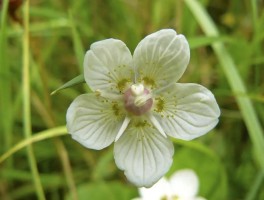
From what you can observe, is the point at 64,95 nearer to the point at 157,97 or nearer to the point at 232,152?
the point at 232,152

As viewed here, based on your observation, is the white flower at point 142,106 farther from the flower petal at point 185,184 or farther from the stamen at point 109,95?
the flower petal at point 185,184

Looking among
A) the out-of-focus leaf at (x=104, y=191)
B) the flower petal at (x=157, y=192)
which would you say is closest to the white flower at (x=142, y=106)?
the flower petal at (x=157, y=192)

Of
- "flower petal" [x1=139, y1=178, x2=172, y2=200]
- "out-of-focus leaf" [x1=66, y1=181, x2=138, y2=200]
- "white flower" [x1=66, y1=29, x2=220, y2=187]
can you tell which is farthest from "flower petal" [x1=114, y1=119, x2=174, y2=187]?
"out-of-focus leaf" [x1=66, y1=181, x2=138, y2=200]

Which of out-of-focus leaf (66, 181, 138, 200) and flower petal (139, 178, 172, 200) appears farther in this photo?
out-of-focus leaf (66, 181, 138, 200)

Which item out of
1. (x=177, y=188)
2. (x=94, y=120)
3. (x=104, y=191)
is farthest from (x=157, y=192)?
(x=94, y=120)

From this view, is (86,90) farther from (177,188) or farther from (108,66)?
(108,66)

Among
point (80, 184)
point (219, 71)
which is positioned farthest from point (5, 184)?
point (219, 71)

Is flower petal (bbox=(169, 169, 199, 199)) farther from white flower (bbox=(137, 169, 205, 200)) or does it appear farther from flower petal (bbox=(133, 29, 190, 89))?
flower petal (bbox=(133, 29, 190, 89))
